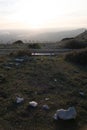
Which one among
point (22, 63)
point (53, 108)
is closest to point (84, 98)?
point (53, 108)

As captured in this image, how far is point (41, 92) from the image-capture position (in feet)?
49.4

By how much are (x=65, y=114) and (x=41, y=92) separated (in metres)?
2.93

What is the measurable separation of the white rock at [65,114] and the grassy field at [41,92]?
19cm

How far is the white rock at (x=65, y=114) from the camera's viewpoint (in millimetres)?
12266

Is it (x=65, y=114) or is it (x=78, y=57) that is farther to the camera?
(x=78, y=57)

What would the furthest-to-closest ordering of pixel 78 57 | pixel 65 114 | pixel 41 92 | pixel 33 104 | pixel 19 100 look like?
pixel 78 57, pixel 41 92, pixel 19 100, pixel 33 104, pixel 65 114

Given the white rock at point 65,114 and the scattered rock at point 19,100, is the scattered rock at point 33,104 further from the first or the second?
the white rock at point 65,114

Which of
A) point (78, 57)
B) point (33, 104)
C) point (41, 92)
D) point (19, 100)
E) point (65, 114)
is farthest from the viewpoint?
point (78, 57)

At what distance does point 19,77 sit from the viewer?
17.1 m

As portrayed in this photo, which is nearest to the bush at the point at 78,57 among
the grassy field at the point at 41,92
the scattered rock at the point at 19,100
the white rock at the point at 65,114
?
the grassy field at the point at 41,92

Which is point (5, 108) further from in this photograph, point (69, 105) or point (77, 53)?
point (77, 53)

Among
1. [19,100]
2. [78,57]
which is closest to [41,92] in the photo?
[19,100]

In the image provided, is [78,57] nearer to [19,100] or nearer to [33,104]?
[19,100]

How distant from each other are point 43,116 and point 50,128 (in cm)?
95
